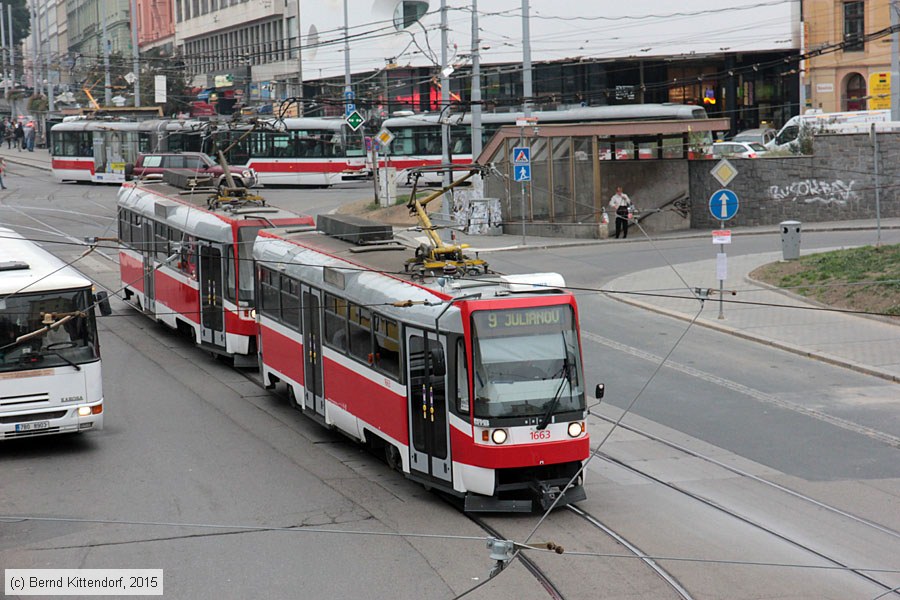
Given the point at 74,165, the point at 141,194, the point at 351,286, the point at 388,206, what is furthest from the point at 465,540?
the point at 74,165

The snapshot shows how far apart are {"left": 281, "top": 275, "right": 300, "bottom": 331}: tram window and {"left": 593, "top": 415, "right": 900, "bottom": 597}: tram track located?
4931mm

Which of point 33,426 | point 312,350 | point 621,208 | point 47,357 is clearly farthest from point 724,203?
point 33,426

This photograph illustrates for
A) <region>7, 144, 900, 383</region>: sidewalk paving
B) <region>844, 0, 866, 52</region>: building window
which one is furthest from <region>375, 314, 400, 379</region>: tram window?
<region>844, 0, 866, 52</region>: building window

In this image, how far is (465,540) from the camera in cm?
1238

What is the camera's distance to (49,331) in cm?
1617

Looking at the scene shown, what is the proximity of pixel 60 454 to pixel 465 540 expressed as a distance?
6666 mm

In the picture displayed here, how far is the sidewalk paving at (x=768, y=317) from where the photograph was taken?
70.3 feet

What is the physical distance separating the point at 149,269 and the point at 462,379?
14565 millimetres

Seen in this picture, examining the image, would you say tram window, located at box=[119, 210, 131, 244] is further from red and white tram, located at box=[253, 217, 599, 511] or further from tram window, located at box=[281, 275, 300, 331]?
red and white tram, located at box=[253, 217, 599, 511]

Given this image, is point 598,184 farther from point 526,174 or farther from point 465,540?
point 465,540

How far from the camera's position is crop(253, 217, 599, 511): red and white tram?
42.5 ft

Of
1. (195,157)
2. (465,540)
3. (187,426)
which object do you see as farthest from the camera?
(195,157)

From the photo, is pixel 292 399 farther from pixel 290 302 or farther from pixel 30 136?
pixel 30 136

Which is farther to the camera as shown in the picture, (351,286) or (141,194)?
(141,194)
